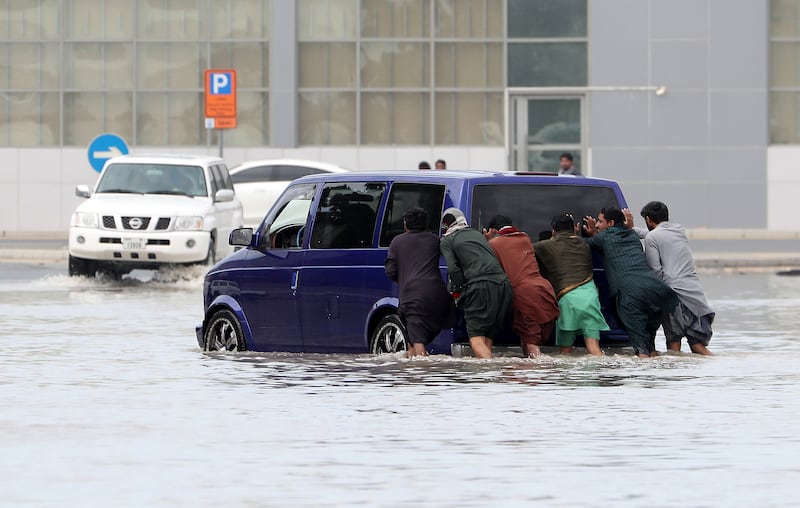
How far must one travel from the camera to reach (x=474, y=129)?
45500mm

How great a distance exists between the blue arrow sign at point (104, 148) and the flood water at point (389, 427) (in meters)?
17.1

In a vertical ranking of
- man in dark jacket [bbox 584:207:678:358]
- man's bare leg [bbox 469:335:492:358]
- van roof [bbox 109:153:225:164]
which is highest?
van roof [bbox 109:153:225:164]

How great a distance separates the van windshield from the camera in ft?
50.4

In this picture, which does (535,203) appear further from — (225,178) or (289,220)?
(225,178)

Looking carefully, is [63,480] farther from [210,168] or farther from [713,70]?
[713,70]

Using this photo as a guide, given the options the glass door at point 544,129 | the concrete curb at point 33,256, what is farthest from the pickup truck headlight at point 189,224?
the glass door at point 544,129

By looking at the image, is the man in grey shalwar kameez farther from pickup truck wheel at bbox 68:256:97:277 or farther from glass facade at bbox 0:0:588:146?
glass facade at bbox 0:0:588:146

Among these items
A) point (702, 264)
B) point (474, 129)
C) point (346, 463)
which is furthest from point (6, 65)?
point (346, 463)

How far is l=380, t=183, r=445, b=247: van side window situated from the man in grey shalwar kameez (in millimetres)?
2112

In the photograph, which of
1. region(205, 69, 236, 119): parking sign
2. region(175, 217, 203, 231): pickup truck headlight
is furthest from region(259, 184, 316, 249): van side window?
region(205, 69, 236, 119): parking sign

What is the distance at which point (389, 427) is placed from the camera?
1160cm

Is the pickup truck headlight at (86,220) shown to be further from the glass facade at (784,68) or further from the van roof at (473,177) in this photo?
the glass facade at (784,68)

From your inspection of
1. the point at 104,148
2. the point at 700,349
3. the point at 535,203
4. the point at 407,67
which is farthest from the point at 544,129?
the point at 535,203

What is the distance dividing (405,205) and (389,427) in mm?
4164
